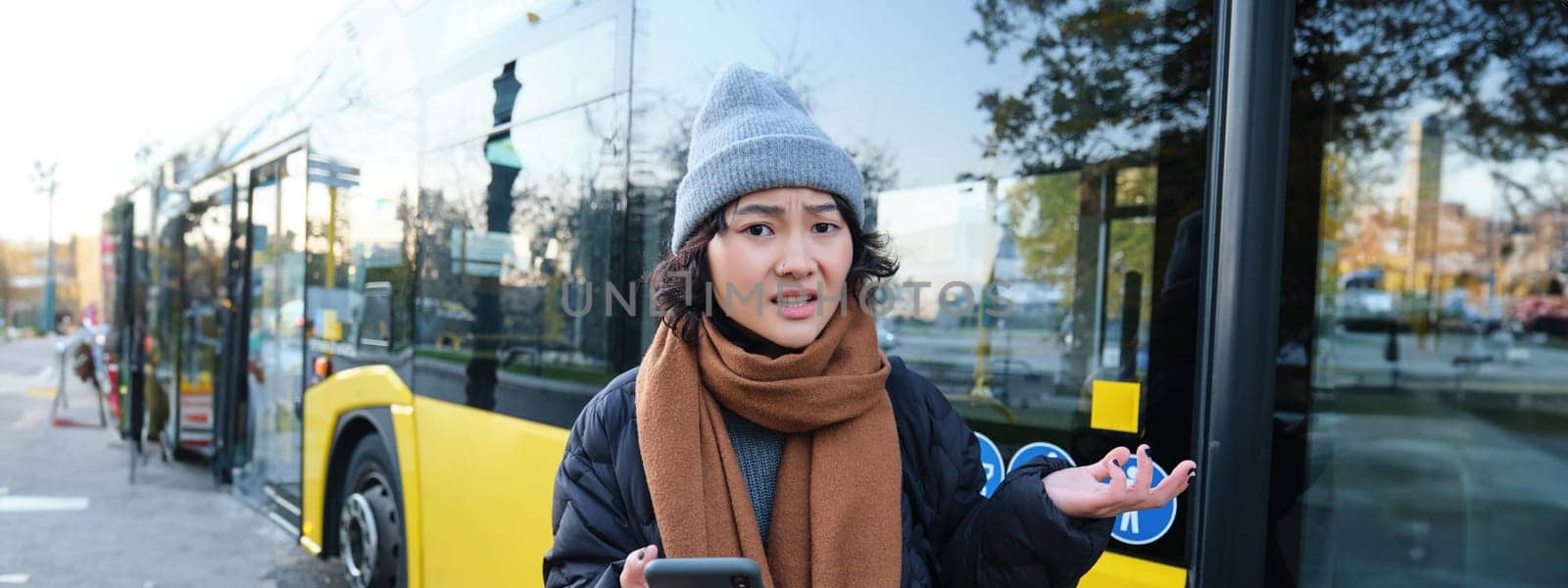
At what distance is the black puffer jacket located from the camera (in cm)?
135

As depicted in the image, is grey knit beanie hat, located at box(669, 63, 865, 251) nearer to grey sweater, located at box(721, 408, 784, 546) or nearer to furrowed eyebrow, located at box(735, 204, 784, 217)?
furrowed eyebrow, located at box(735, 204, 784, 217)

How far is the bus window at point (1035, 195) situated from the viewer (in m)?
1.92

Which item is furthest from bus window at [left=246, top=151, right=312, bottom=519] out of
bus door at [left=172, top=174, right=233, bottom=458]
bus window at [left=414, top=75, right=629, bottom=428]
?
bus window at [left=414, top=75, right=629, bottom=428]

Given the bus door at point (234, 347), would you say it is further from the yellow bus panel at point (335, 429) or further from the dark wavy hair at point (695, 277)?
the dark wavy hair at point (695, 277)

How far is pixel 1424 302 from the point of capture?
694 centimetres

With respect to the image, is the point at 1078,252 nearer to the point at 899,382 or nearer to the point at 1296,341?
the point at 1296,341

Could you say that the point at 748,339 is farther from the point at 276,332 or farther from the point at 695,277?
the point at 276,332

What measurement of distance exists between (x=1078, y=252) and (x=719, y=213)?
1.02 m

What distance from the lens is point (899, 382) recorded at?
158 centimetres

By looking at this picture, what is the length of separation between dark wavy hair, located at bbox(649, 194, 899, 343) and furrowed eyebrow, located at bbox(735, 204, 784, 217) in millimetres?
34

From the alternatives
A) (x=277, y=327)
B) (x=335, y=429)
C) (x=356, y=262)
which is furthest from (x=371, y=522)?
(x=277, y=327)

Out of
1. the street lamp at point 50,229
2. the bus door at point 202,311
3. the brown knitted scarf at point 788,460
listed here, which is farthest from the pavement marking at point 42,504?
the street lamp at point 50,229

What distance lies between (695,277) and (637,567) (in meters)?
0.47

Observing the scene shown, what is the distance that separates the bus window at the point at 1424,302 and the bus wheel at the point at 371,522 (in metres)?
3.30
